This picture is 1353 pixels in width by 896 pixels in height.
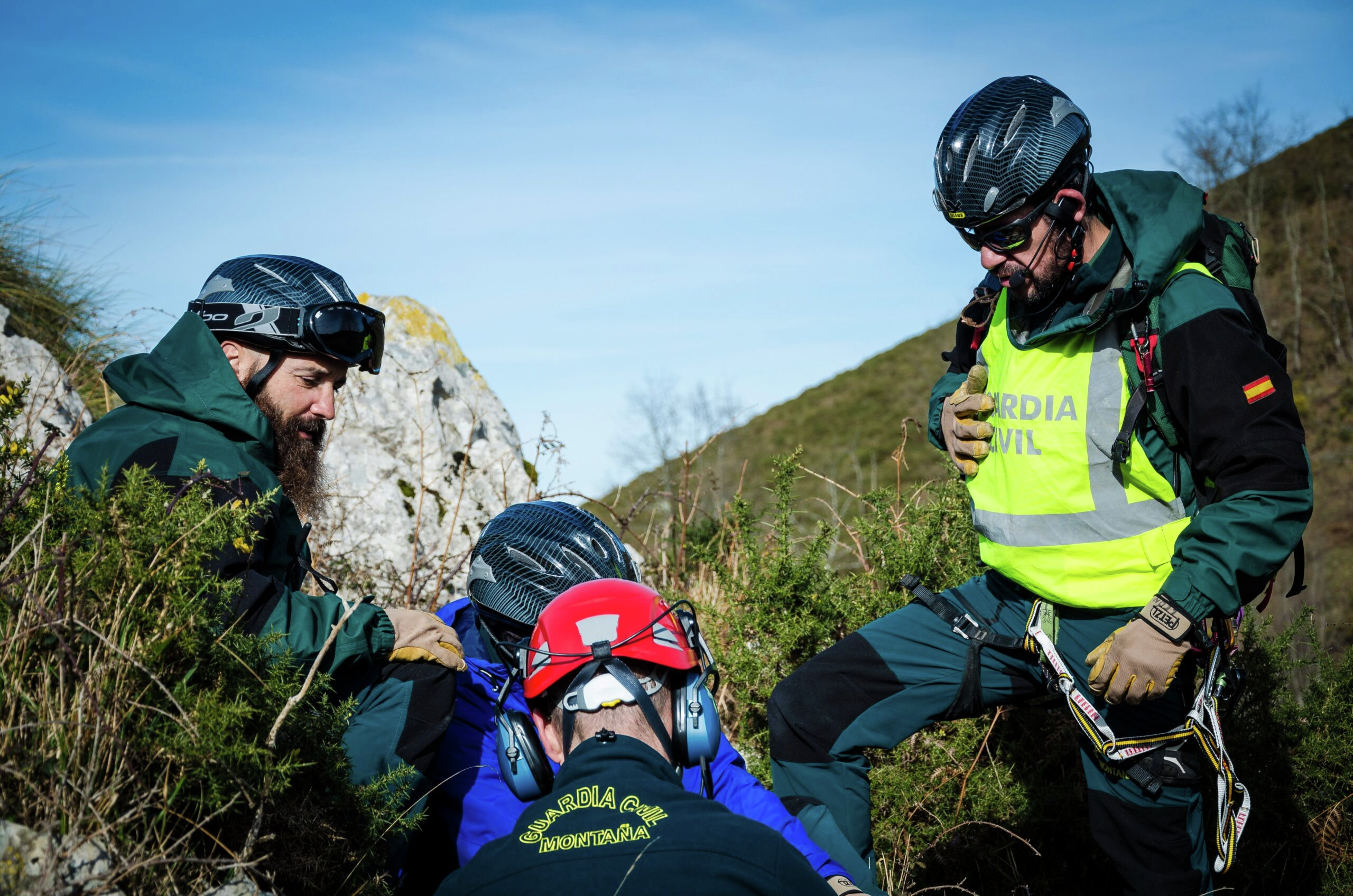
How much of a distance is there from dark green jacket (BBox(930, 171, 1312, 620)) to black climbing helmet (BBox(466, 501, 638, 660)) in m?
1.85

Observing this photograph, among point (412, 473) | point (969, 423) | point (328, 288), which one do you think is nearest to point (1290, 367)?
point (412, 473)

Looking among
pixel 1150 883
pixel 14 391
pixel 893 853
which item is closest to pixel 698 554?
pixel 893 853

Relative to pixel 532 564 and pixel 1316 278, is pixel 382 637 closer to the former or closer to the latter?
pixel 532 564

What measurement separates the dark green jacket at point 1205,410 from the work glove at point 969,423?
357 mm

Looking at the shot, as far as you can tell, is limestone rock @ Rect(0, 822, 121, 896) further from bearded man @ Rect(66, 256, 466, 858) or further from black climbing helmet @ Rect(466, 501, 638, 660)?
black climbing helmet @ Rect(466, 501, 638, 660)

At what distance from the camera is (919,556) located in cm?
458

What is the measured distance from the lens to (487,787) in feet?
9.75

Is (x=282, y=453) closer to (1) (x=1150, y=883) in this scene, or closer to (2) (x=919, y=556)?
(2) (x=919, y=556)

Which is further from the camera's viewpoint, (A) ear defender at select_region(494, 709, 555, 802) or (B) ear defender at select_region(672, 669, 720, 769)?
(A) ear defender at select_region(494, 709, 555, 802)

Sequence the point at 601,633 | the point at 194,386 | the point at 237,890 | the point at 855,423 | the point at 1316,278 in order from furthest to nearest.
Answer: the point at 855,423, the point at 1316,278, the point at 194,386, the point at 601,633, the point at 237,890

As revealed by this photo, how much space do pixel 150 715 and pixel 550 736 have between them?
3.44ft

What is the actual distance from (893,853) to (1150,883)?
110 cm

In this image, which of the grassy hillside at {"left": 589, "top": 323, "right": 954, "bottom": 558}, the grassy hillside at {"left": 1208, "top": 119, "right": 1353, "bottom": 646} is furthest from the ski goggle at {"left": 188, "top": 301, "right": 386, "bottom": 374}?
the grassy hillside at {"left": 1208, "top": 119, "right": 1353, "bottom": 646}

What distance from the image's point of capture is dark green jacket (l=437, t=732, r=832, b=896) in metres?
1.59
